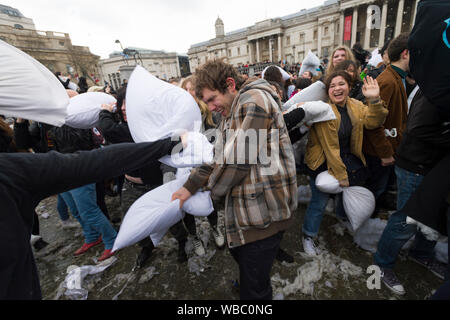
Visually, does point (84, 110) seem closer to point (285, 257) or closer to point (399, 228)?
point (285, 257)

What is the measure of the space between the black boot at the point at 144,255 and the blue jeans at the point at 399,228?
2.46m

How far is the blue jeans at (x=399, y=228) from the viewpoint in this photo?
5.35ft

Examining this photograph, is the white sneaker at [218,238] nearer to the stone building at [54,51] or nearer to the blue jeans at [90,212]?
the blue jeans at [90,212]

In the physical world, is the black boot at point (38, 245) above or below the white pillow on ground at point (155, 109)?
below

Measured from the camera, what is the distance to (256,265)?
51.2 inches

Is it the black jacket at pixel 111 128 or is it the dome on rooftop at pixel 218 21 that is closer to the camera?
the black jacket at pixel 111 128

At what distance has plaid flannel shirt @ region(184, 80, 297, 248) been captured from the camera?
1090 mm

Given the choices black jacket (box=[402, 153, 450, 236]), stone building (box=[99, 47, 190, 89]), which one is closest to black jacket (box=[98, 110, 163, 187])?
black jacket (box=[402, 153, 450, 236])

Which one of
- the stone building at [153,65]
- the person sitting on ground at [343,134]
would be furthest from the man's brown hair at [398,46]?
the stone building at [153,65]

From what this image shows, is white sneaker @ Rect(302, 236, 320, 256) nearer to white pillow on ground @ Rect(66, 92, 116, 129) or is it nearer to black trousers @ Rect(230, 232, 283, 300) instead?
black trousers @ Rect(230, 232, 283, 300)

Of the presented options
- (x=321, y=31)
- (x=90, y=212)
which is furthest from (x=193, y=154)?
(x=321, y=31)

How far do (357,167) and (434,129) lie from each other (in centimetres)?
80

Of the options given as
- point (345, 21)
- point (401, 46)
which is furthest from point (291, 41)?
point (401, 46)

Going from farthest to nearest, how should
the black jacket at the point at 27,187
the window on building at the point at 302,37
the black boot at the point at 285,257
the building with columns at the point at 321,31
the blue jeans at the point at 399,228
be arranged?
the window on building at the point at 302,37 → the building with columns at the point at 321,31 → the black boot at the point at 285,257 → the blue jeans at the point at 399,228 → the black jacket at the point at 27,187
